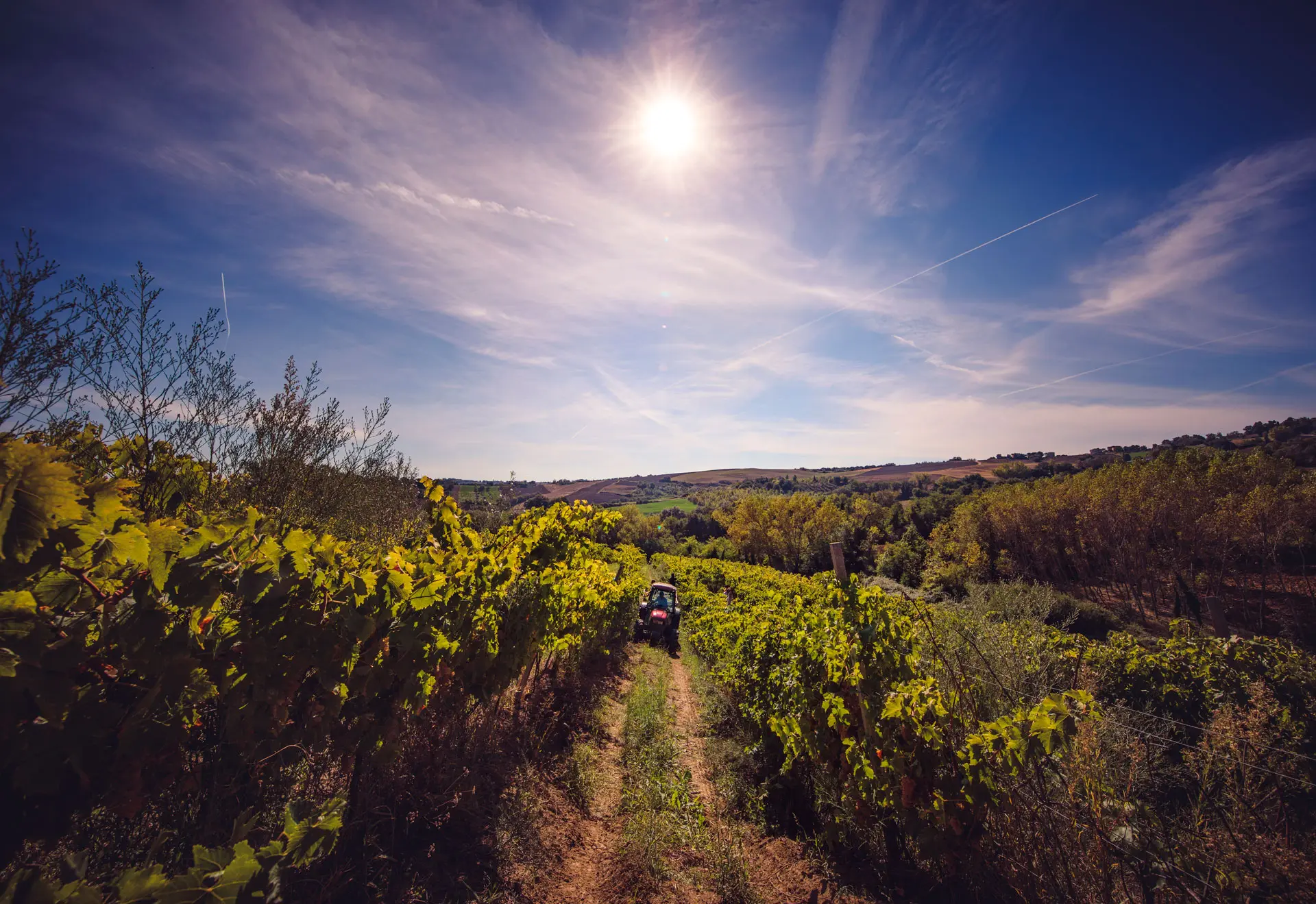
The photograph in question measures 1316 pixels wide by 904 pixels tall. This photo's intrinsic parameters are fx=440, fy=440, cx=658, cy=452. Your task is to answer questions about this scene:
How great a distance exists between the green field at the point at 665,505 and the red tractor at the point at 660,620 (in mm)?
75865

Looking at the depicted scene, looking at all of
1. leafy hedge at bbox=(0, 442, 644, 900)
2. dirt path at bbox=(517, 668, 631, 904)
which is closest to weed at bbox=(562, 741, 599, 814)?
dirt path at bbox=(517, 668, 631, 904)

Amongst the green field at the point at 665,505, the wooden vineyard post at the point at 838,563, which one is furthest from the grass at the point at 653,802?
the green field at the point at 665,505

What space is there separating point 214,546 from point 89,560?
359 millimetres

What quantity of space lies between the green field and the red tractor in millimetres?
75865

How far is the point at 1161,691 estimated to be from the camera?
621 cm

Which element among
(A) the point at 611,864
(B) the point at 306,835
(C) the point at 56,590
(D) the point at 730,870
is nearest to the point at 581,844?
(A) the point at 611,864

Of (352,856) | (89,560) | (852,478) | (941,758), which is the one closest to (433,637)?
(352,856)

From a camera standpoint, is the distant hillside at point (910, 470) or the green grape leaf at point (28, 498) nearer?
the green grape leaf at point (28, 498)

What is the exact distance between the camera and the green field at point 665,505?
333 feet

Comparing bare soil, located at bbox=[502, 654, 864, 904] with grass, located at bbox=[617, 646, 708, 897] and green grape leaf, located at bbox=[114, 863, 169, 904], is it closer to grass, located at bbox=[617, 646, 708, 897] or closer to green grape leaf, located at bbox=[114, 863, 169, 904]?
grass, located at bbox=[617, 646, 708, 897]

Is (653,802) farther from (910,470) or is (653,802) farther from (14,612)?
(910,470)

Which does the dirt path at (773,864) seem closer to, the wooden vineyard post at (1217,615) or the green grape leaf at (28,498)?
the green grape leaf at (28,498)

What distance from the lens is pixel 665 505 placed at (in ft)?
368

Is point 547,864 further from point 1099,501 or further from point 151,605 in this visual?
point 1099,501
